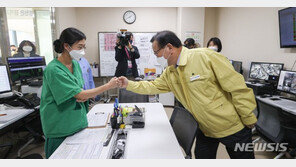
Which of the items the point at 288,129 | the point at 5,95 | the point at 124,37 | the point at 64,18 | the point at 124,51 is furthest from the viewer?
the point at 64,18

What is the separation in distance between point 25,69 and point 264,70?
3784 mm

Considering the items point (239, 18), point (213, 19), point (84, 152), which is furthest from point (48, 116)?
point (213, 19)

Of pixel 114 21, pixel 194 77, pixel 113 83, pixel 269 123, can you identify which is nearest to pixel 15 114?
pixel 113 83

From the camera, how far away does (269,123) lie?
201 cm

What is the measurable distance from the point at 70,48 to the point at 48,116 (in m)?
0.53

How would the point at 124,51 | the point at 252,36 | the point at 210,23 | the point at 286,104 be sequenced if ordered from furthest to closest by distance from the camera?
the point at 210,23, the point at 124,51, the point at 252,36, the point at 286,104

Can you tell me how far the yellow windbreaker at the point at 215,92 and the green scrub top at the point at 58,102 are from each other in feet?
2.72

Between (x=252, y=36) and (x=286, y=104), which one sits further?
(x=252, y=36)

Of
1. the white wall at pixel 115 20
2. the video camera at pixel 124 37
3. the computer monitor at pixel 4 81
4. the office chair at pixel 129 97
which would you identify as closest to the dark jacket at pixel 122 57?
the video camera at pixel 124 37

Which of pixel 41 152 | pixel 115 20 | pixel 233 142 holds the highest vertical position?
pixel 115 20

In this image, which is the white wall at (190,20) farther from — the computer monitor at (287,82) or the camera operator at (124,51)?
the computer monitor at (287,82)

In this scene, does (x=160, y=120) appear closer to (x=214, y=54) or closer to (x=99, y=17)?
(x=214, y=54)

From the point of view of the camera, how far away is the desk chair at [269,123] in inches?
73.0

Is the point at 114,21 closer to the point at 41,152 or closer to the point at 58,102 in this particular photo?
the point at 41,152
